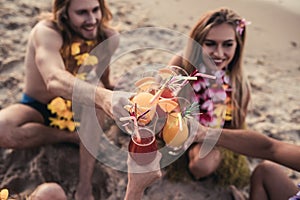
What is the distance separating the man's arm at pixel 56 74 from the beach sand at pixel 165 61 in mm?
574

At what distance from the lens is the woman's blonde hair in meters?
2.61

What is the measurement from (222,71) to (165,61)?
2.98 ft

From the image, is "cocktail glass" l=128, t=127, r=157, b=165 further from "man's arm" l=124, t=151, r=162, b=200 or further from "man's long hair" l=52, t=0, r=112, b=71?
"man's long hair" l=52, t=0, r=112, b=71

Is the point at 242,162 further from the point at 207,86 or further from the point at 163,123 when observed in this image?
the point at 163,123

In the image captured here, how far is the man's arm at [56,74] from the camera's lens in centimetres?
188

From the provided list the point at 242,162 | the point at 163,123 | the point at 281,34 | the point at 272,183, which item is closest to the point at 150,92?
the point at 163,123

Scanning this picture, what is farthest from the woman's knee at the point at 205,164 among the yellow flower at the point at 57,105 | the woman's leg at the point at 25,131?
the yellow flower at the point at 57,105

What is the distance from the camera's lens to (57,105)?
8.70ft

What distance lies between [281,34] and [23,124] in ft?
8.86

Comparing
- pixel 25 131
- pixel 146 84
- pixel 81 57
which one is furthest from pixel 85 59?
pixel 146 84

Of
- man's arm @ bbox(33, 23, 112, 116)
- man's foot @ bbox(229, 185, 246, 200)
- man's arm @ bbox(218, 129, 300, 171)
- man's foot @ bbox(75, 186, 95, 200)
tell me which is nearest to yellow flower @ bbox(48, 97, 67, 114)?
man's arm @ bbox(33, 23, 112, 116)

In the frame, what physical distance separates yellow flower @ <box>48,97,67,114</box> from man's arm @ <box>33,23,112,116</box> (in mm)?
319

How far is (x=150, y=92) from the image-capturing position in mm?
1508

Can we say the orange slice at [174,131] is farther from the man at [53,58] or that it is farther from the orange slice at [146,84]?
the man at [53,58]
